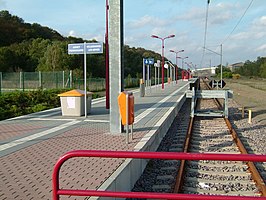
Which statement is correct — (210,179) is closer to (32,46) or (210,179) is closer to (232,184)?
(232,184)

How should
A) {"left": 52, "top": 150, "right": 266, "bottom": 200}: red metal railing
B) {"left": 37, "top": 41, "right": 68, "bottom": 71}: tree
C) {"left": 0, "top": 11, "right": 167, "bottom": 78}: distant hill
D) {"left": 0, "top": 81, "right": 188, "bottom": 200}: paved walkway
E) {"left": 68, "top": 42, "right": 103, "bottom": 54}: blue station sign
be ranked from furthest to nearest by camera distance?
{"left": 0, "top": 11, "right": 167, "bottom": 78}: distant hill → {"left": 37, "top": 41, "right": 68, "bottom": 71}: tree → {"left": 68, "top": 42, "right": 103, "bottom": 54}: blue station sign → {"left": 0, "top": 81, "right": 188, "bottom": 200}: paved walkway → {"left": 52, "top": 150, "right": 266, "bottom": 200}: red metal railing

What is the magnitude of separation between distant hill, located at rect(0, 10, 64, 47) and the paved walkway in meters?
70.0

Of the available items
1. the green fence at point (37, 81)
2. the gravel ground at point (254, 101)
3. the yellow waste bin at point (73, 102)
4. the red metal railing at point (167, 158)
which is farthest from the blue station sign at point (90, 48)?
the green fence at point (37, 81)

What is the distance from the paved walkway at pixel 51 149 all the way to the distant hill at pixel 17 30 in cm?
7000

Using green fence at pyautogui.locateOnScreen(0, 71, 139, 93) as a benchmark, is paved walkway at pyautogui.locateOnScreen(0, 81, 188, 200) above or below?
below

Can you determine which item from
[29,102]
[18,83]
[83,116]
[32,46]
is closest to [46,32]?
[32,46]

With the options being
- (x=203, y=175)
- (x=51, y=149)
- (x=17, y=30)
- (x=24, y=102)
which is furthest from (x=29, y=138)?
(x=17, y=30)

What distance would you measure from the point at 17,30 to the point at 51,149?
77816mm

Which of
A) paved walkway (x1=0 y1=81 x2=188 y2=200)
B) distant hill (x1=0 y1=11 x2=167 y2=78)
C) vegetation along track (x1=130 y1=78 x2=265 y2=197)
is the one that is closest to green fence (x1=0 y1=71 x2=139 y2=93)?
distant hill (x1=0 y1=11 x2=167 y2=78)

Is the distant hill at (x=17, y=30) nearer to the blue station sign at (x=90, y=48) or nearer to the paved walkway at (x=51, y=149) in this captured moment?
the blue station sign at (x=90, y=48)

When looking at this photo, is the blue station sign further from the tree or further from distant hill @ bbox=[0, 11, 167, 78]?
the tree

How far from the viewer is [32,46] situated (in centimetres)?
6956

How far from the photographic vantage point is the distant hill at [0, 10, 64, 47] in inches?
3041

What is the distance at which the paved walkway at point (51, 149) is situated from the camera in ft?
17.6
